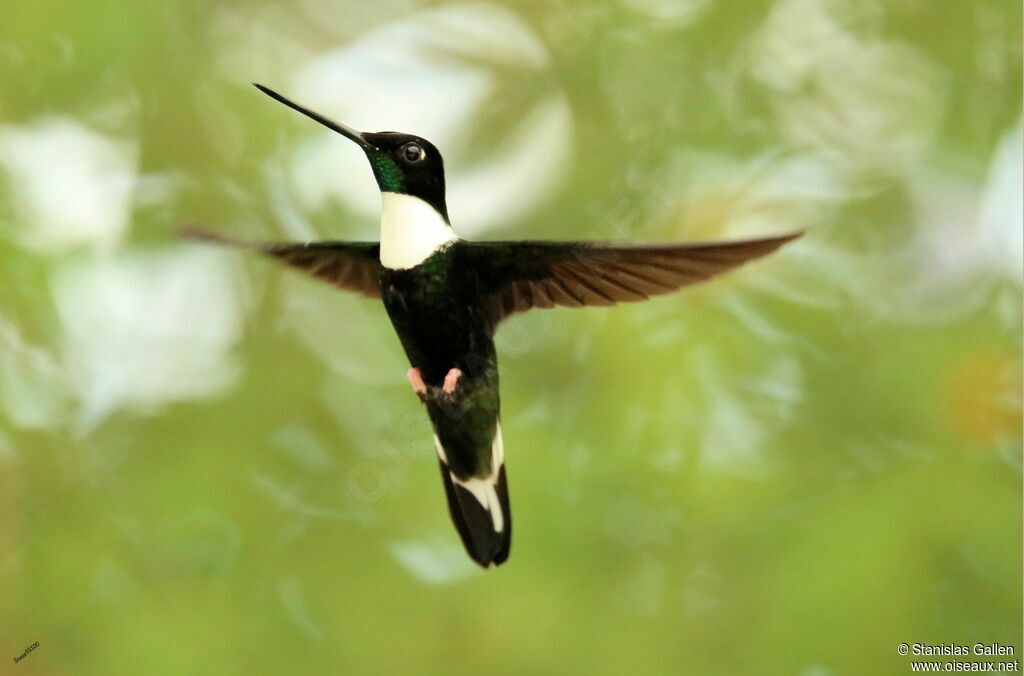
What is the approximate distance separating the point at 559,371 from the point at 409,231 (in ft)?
5.02

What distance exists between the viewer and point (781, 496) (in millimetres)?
2420

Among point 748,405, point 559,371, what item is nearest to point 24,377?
point 559,371

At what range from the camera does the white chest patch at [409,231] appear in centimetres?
81

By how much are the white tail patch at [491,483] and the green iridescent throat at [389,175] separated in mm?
317

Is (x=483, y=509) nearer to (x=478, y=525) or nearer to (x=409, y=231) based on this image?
(x=478, y=525)

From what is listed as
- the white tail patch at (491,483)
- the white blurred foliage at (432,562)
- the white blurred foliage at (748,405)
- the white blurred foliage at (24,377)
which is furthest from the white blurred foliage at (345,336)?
the white tail patch at (491,483)

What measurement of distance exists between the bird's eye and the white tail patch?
327 mm

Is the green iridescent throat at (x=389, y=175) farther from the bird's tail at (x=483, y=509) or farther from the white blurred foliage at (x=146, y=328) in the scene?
the white blurred foliage at (x=146, y=328)

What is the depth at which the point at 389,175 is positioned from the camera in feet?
2.75

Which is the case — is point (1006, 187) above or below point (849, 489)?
above

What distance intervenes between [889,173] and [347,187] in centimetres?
144

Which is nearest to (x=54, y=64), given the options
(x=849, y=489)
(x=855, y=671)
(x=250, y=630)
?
(x=250, y=630)

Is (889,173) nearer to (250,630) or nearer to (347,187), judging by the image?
(347,187)

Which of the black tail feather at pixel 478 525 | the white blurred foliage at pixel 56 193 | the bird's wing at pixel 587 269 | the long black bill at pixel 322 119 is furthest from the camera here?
the white blurred foliage at pixel 56 193
